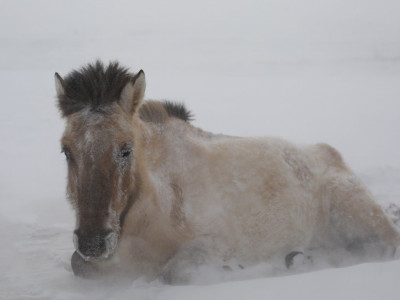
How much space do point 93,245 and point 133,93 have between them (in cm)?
142

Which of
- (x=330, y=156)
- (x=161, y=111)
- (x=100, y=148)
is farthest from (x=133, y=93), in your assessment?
(x=330, y=156)

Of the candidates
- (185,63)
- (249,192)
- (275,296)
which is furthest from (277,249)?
(185,63)

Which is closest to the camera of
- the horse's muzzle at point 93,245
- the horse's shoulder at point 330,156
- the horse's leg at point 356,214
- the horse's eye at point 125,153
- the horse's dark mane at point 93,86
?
the horse's muzzle at point 93,245

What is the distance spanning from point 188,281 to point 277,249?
128cm

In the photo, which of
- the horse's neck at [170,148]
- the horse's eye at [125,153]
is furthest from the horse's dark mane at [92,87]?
the horse's neck at [170,148]

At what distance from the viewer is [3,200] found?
22.1ft

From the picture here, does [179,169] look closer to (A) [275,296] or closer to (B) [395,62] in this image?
(A) [275,296]

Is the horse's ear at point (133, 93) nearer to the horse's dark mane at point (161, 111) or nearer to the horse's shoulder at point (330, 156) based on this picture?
the horse's dark mane at point (161, 111)

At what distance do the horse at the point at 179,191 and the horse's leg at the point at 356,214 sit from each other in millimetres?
12

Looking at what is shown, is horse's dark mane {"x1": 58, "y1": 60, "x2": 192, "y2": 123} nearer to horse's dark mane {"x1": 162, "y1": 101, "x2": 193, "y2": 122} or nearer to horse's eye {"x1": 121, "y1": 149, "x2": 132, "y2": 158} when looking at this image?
horse's eye {"x1": 121, "y1": 149, "x2": 132, "y2": 158}

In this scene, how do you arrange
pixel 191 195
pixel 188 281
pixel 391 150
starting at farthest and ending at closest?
pixel 391 150 → pixel 191 195 → pixel 188 281

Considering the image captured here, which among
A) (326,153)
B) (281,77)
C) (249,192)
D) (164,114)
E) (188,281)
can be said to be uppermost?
(281,77)

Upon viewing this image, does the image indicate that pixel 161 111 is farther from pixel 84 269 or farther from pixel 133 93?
pixel 84 269

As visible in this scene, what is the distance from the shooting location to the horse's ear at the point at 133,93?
404 centimetres
